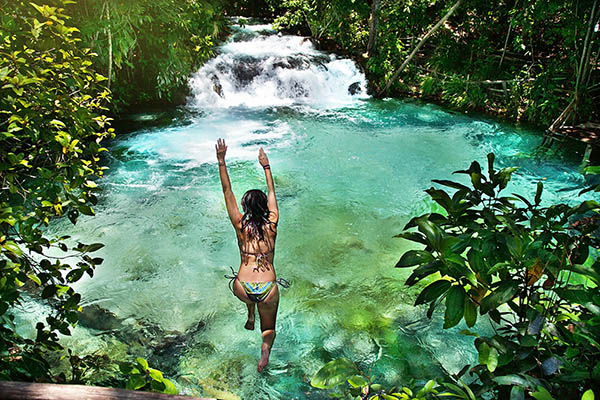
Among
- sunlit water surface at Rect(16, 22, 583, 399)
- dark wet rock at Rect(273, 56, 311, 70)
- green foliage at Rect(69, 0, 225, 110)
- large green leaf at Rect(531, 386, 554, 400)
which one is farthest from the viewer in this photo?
dark wet rock at Rect(273, 56, 311, 70)

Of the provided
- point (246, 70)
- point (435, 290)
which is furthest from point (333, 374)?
point (246, 70)

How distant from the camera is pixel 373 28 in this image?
12.4 meters

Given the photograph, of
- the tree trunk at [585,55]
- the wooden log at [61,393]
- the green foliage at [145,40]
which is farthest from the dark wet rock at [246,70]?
the wooden log at [61,393]

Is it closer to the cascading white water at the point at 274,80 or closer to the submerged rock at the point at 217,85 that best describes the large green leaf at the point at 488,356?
the cascading white water at the point at 274,80

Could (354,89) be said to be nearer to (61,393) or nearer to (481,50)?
(481,50)

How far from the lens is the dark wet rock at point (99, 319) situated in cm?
380

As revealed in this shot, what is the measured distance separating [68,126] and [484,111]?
11.1m

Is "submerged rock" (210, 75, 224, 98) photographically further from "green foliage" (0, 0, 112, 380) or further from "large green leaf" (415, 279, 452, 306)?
"large green leaf" (415, 279, 452, 306)

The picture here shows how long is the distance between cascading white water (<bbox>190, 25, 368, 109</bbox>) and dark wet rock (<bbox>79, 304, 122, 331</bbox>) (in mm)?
8399

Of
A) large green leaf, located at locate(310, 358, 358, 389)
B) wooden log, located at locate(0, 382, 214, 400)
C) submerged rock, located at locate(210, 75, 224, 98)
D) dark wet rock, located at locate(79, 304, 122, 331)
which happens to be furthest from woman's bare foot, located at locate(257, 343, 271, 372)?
submerged rock, located at locate(210, 75, 224, 98)

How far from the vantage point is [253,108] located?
1143 cm

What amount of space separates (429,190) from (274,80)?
435 inches

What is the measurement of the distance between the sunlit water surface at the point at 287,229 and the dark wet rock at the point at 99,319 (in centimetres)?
4

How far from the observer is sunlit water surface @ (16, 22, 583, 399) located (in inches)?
139
